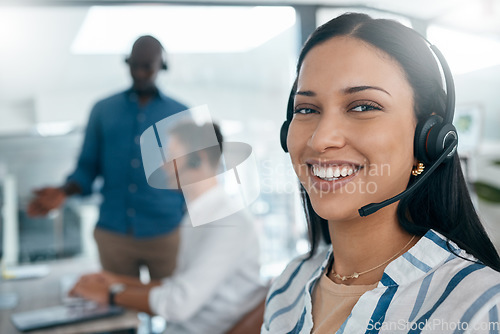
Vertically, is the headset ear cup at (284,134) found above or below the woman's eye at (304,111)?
below

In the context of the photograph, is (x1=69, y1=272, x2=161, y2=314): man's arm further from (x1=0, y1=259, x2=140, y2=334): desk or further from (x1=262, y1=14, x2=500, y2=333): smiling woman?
(x1=262, y1=14, x2=500, y2=333): smiling woman

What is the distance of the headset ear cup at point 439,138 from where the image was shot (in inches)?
23.9

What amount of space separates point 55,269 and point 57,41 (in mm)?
1103

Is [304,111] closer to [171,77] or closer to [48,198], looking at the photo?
[48,198]

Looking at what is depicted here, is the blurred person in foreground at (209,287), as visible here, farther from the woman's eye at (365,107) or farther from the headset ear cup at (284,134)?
the woman's eye at (365,107)

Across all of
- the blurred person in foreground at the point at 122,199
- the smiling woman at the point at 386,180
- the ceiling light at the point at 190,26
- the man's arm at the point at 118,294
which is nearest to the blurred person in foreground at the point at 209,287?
the man's arm at the point at 118,294

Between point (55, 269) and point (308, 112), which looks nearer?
point (308, 112)

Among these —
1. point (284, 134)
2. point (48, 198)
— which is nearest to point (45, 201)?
point (48, 198)

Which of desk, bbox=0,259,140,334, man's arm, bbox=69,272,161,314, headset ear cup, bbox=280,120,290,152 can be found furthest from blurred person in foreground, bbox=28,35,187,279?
headset ear cup, bbox=280,120,290,152

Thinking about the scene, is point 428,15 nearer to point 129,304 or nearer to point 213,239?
point 213,239

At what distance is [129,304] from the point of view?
4.50 feet

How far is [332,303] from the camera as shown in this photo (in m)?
0.70

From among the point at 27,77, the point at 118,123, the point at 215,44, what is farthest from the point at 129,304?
the point at 27,77

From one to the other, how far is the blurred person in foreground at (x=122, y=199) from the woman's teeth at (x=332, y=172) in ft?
2.48
